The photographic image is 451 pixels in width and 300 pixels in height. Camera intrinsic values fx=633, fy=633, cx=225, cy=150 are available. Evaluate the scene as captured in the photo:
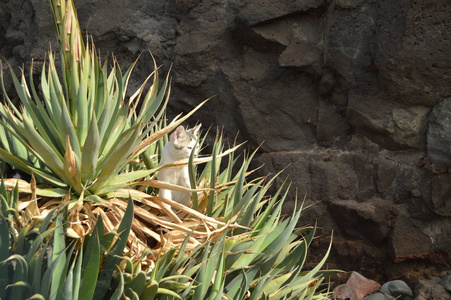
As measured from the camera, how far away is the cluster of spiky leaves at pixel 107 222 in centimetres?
239

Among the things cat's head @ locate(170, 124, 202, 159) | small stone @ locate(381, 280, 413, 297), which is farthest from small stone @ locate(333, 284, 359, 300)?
cat's head @ locate(170, 124, 202, 159)

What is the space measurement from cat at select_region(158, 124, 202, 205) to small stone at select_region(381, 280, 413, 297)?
223 cm

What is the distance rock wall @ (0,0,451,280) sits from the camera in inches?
186

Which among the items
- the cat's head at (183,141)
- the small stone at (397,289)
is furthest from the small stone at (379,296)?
the cat's head at (183,141)

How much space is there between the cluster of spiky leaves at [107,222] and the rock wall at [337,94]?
1.83m

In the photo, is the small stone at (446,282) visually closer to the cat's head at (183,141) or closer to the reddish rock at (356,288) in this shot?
the reddish rock at (356,288)

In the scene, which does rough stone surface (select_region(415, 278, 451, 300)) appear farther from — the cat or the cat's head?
the cat's head

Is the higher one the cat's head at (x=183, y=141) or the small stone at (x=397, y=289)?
the cat's head at (x=183, y=141)

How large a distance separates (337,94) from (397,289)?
1.60 meters

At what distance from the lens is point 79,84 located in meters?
3.11

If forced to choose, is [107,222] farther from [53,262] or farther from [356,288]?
[356,288]

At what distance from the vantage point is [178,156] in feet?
9.95

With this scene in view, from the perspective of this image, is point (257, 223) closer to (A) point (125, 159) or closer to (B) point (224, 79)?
(A) point (125, 159)

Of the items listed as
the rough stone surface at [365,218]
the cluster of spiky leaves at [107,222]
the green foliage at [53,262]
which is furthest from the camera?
the rough stone surface at [365,218]
